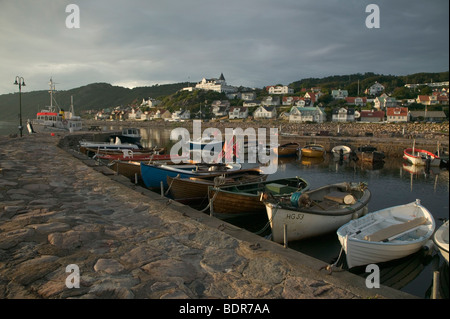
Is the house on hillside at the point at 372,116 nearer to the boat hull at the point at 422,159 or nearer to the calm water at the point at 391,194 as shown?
the calm water at the point at 391,194

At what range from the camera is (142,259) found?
17.3 ft

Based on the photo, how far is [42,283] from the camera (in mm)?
4301

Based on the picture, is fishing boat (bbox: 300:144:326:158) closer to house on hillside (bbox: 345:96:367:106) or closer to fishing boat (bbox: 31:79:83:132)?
fishing boat (bbox: 31:79:83:132)

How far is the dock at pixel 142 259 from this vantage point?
434 centimetres

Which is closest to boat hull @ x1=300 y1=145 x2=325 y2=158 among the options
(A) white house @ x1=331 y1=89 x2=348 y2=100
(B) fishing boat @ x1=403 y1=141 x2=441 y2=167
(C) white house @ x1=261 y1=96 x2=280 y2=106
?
(B) fishing boat @ x1=403 y1=141 x2=441 y2=167

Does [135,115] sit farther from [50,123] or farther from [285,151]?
[285,151]

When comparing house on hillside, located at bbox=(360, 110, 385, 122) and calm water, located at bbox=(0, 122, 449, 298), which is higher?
house on hillside, located at bbox=(360, 110, 385, 122)

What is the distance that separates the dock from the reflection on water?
2.42 meters

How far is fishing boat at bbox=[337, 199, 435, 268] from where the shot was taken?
314 inches

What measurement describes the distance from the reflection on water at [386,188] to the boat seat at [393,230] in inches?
37.4
